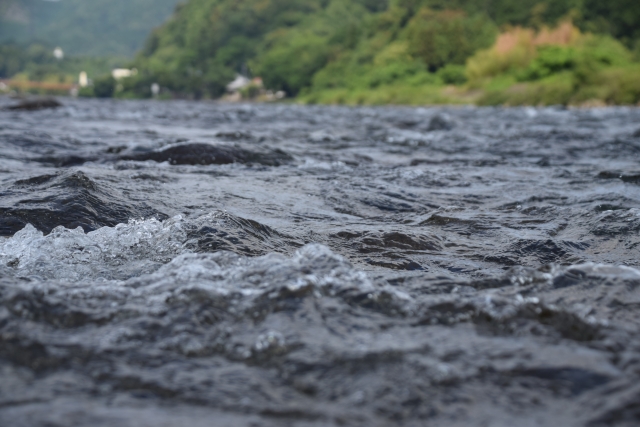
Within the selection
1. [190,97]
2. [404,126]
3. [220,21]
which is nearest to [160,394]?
[404,126]

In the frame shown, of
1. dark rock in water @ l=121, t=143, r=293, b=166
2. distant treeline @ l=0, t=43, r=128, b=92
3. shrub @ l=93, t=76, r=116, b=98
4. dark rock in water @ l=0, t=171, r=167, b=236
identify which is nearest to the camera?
dark rock in water @ l=0, t=171, r=167, b=236

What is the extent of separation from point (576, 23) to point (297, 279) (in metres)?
61.2

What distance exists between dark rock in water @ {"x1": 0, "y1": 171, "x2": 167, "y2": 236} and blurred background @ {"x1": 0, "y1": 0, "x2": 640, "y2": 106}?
25.2 m

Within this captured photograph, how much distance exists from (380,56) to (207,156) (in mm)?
57035

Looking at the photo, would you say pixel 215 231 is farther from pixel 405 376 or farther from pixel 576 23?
pixel 576 23

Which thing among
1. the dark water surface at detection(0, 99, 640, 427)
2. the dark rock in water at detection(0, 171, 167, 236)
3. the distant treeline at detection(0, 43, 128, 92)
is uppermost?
the distant treeline at detection(0, 43, 128, 92)

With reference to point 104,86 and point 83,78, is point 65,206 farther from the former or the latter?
point 83,78

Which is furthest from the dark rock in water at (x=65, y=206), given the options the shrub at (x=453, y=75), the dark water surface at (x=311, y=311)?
the shrub at (x=453, y=75)

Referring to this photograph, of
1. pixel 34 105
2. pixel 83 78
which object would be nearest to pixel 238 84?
pixel 83 78

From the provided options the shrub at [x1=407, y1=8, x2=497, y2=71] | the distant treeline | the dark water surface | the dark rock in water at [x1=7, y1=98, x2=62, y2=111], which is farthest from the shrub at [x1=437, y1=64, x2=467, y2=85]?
the distant treeline

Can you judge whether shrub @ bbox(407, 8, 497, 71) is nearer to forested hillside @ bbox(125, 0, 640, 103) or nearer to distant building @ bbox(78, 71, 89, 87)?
forested hillside @ bbox(125, 0, 640, 103)

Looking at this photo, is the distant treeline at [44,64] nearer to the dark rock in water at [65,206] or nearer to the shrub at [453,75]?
the shrub at [453,75]

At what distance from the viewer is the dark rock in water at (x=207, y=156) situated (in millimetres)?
5758

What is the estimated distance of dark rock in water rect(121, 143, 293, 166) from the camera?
5.76 m
